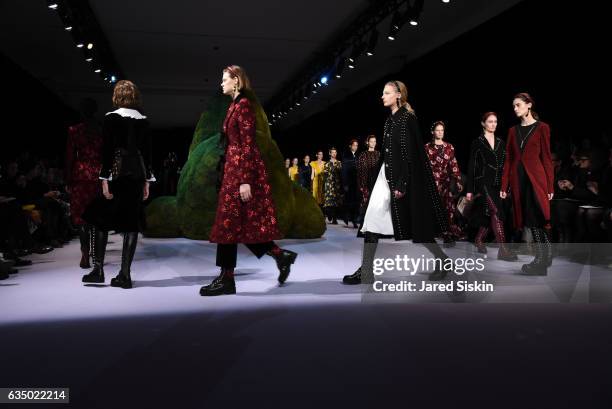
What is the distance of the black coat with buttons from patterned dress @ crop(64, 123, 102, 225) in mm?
2590

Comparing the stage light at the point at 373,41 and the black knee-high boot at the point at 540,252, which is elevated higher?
the stage light at the point at 373,41

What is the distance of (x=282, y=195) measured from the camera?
7812 millimetres

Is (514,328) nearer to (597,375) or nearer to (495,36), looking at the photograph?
(597,375)

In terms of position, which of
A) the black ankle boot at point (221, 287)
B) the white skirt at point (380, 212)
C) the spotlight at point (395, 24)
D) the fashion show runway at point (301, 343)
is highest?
the spotlight at point (395, 24)

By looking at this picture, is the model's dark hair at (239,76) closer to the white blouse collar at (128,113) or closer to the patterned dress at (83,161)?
the white blouse collar at (128,113)

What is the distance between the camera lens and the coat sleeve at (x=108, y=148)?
427 centimetres

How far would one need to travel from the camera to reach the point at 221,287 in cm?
406

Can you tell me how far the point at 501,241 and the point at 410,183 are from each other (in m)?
2.21

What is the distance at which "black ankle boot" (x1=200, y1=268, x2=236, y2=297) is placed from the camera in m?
4.02

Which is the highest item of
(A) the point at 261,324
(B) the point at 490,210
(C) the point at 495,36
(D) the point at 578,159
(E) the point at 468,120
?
(C) the point at 495,36

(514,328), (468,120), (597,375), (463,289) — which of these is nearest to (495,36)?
(468,120)

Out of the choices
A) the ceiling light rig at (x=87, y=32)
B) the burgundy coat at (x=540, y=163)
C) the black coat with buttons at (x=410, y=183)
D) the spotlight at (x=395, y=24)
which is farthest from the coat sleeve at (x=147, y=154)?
the spotlight at (x=395, y=24)

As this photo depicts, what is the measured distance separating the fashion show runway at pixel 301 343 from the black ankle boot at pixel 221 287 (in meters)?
0.13

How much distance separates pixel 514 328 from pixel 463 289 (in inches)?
48.4
